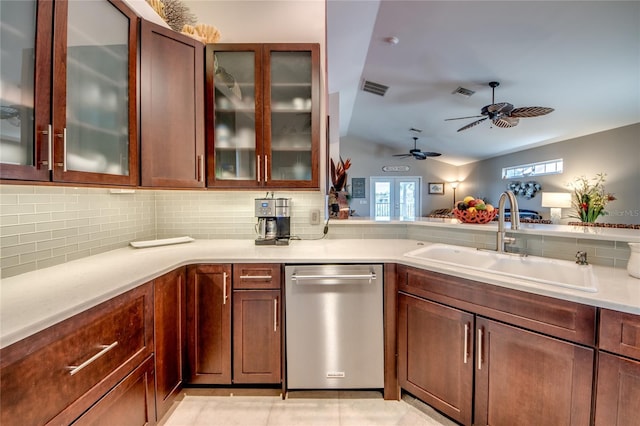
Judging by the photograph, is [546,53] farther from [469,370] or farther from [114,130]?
[114,130]

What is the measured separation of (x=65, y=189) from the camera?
4.87ft

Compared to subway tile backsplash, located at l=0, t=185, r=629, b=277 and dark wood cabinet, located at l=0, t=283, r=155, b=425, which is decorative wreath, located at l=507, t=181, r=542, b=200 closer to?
subway tile backsplash, located at l=0, t=185, r=629, b=277

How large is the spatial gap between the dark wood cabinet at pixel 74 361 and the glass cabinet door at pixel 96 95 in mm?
604

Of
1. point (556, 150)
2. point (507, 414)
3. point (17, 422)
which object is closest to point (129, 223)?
point (17, 422)

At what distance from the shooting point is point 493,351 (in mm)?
1224

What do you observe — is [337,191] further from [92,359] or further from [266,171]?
[92,359]

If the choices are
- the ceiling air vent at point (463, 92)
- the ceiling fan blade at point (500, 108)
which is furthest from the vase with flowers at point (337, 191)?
the ceiling air vent at point (463, 92)

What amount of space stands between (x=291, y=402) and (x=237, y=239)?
1.19m

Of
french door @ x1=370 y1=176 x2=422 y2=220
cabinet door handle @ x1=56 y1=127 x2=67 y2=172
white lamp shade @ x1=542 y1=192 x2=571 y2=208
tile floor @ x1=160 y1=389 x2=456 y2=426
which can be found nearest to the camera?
A: cabinet door handle @ x1=56 y1=127 x2=67 y2=172

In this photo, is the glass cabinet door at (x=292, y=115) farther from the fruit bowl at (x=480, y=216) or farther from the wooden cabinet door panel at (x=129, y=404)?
the wooden cabinet door panel at (x=129, y=404)

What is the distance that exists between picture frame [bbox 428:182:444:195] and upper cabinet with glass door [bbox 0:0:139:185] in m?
9.25

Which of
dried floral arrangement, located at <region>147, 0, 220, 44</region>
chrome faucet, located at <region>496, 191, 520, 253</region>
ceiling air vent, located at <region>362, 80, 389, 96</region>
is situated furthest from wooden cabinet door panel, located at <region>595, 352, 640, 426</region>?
ceiling air vent, located at <region>362, 80, 389, 96</region>

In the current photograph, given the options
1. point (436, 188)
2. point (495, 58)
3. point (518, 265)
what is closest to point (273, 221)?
point (518, 265)

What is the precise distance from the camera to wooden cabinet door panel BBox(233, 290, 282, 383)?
1.60m
